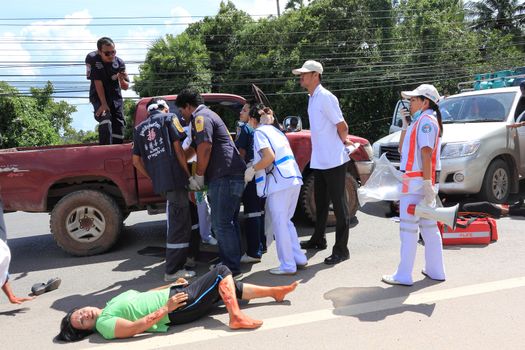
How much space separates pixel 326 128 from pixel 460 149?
122 inches

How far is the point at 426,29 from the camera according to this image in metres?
28.5

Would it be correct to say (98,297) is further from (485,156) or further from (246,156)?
(485,156)

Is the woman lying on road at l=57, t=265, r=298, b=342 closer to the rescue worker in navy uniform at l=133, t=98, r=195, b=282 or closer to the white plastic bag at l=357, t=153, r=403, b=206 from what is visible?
the rescue worker in navy uniform at l=133, t=98, r=195, b=282

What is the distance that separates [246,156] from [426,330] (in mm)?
2783

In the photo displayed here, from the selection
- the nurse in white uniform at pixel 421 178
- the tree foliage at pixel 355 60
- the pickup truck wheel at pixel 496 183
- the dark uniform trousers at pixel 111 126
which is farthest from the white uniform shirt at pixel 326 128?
the tree foliage at pixel 355 60

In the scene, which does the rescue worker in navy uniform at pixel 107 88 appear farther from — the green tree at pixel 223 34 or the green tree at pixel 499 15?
the green tree at pixel 499 15

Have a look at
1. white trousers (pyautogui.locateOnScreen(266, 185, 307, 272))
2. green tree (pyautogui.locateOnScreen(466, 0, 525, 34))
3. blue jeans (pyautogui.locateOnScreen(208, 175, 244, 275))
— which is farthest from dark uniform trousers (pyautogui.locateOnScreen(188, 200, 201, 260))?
green tree (pyautogui.locateOnScreen(466, 0, 525, 34))

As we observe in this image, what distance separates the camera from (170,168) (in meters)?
4.94

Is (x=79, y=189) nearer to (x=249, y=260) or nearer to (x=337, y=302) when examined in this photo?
(x=249, y=260)

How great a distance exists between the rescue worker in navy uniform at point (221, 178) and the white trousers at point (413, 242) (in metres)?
1.61

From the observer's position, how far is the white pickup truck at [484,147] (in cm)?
730

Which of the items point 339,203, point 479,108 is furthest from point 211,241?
point 479,108

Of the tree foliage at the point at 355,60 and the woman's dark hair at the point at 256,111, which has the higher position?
the tree foliage at the point at 355,60

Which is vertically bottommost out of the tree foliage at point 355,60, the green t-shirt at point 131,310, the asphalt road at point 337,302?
the asphalt road at point 337,302
